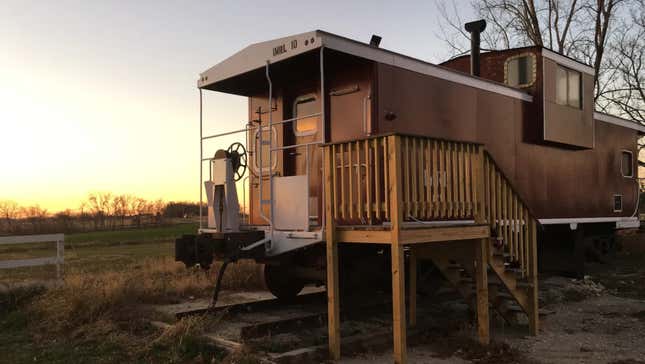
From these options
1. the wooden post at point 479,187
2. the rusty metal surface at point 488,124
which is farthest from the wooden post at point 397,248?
the wooden post at point 479,187

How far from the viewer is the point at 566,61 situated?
1120 centimetres

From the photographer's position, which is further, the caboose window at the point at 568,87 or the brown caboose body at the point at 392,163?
the caboose window at the point at 568,87

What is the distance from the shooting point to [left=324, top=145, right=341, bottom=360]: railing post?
6.19 metres

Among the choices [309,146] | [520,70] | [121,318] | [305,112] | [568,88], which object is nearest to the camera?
[121,318]

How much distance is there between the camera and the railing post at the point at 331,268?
619cm

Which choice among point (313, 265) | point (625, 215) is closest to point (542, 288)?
point (625, 215)

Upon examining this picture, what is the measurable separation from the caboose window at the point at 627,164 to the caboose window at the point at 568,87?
3.52 m

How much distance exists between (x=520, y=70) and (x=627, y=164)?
18.3 ft

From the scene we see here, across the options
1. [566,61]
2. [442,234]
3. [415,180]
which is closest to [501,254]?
[442,234]

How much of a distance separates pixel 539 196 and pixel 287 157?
5.16m

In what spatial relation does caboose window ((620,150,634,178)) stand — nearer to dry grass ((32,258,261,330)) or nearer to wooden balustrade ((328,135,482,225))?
wooden balustrade ((328,135,482,225))

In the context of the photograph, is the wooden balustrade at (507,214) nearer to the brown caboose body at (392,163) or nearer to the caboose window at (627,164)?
the brown caboose body at (392,163)

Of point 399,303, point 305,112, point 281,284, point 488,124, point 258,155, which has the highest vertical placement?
point 305,112

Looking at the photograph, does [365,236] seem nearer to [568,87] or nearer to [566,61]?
[568,87]
